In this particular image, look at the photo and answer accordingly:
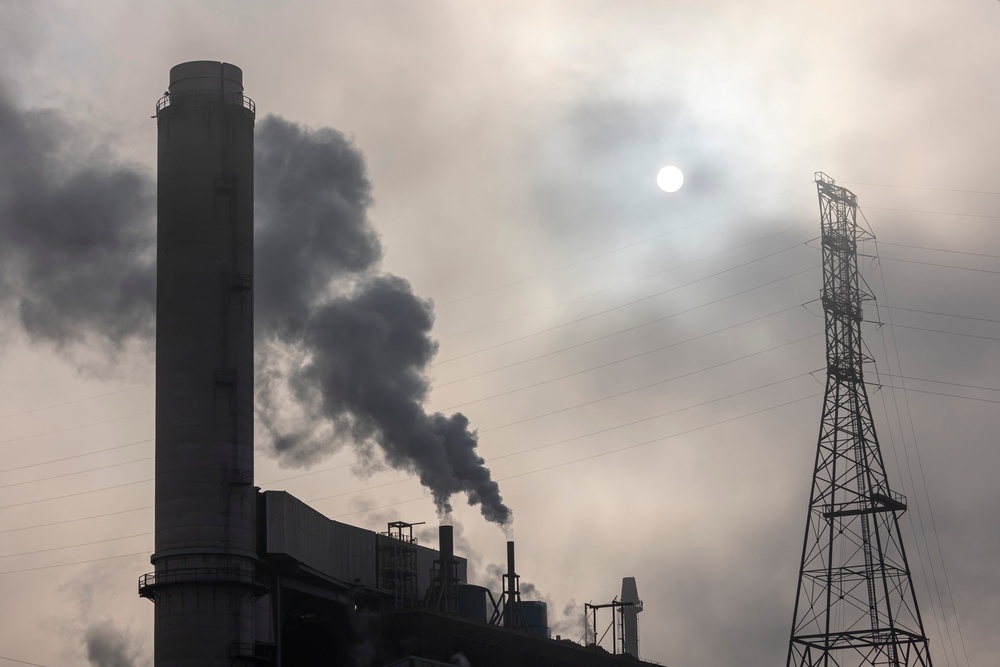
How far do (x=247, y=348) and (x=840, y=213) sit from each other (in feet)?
115

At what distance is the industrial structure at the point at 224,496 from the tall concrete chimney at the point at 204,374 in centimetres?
8

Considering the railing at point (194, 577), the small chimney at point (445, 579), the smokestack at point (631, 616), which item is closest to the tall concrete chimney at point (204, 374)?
the railing at point (194, 577)

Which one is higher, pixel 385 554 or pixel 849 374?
pixel 849 374

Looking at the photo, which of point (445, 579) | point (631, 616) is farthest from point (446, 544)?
point (631, 616)

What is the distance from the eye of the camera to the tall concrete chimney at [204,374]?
72.0m

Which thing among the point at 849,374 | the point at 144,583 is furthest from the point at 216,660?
the point at 849,374

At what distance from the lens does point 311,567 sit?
271ft

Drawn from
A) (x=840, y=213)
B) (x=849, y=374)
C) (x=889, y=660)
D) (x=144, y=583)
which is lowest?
(x=889, y=660)

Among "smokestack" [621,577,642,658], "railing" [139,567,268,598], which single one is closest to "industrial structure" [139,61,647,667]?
"railing" [139,567,268,598]

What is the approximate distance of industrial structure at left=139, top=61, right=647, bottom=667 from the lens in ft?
237

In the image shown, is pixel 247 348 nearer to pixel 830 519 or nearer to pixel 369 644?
pixel 369 644

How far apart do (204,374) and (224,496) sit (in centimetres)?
662

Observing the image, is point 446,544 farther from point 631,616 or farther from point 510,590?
point 631,616

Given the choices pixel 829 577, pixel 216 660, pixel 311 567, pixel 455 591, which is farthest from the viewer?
pixel 455 591
